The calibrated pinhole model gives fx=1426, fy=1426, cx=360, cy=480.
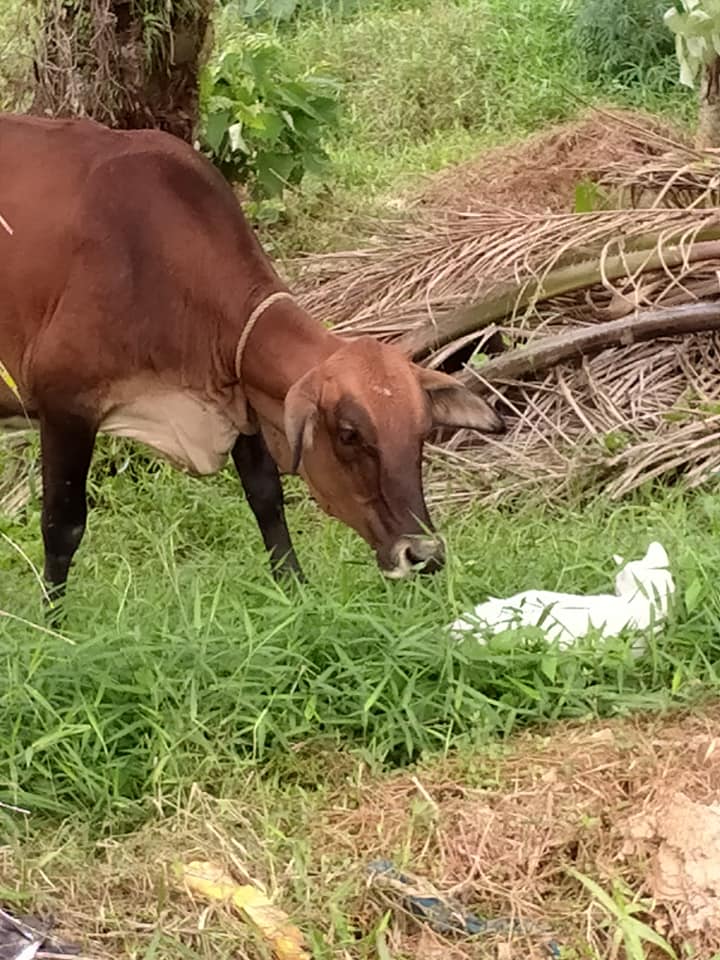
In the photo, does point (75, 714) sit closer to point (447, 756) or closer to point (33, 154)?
point (447, 756)

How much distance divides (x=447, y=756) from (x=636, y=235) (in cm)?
286

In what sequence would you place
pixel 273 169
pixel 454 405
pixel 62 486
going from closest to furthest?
1. pixel 454 405
2. pixel 62 486
3. pixel 273 169

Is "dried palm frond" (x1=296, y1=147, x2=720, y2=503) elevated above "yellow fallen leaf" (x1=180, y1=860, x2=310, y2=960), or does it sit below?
below

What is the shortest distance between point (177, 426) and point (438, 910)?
1.86 meters

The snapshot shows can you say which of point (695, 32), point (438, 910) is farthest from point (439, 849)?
point (695, 32)

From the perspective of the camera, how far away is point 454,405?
354 cm

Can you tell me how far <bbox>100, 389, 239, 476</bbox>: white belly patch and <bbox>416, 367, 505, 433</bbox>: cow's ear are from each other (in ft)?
2.19

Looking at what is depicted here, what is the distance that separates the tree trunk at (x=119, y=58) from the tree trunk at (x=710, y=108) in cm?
229

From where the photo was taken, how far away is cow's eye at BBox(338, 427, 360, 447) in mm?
3299

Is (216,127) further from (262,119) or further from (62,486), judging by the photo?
(62,486)

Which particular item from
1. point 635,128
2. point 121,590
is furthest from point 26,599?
point 635,128

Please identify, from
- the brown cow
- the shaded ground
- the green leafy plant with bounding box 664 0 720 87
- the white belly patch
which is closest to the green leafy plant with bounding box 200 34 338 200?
the green leafy plant with bounding box 664 0 720 87

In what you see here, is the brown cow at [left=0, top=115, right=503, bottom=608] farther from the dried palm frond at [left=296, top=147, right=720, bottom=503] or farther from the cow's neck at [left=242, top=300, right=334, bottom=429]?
the dried palm frond at [left=296, top=147, right=720, bottom=503]

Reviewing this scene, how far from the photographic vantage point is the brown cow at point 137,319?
3.68 meters
